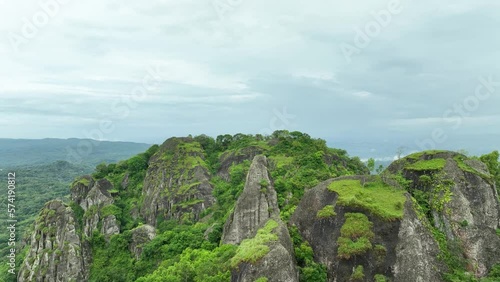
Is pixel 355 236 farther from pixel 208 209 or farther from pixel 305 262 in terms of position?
pixel 208 209

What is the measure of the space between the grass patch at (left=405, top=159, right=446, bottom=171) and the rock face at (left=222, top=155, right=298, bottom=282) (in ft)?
52.5

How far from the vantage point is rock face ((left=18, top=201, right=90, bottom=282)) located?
170 ft

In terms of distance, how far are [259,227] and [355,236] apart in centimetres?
837

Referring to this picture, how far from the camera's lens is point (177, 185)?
69688 mm

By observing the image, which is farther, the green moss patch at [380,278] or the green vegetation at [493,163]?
the green vegetation at [493,163]

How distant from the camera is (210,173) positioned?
72.5 m

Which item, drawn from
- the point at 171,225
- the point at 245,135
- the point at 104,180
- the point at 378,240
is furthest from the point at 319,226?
the point at 245,135

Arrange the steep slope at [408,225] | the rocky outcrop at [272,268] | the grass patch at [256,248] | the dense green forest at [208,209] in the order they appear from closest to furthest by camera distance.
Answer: the rocky outcrop at [272,268], the grass patch at [256,248], the steep slope at [408,225], the dense green forest at [208,209]

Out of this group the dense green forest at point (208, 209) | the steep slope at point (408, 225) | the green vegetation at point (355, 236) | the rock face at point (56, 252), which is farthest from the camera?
the rock face at point (56, 252)

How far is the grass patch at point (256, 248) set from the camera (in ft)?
87.7

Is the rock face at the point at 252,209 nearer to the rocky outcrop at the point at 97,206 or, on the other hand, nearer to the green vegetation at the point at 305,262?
the green vegetation at the point at 305,262

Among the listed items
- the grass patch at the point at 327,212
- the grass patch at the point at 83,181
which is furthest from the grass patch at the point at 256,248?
the grass patch at the point at 83,181

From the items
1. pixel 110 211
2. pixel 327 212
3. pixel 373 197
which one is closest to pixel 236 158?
pixel 110 211

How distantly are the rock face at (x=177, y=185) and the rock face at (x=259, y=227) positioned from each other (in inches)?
934
